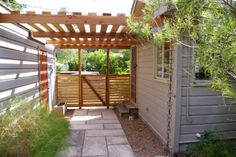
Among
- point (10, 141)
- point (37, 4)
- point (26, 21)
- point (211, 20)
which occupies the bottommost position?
point (10, 141)

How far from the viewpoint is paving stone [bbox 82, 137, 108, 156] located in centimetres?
412

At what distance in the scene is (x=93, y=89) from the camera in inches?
337

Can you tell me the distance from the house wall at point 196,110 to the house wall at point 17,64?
2863 millimetres

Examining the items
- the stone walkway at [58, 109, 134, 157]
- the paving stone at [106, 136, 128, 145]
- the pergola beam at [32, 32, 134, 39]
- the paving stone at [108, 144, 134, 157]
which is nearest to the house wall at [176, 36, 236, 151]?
the paving stone at [108, 144, 134, 157]

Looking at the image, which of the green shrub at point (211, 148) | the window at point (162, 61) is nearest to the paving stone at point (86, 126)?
the window at point (162, 61)

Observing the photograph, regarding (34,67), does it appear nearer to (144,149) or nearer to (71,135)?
(71,135)

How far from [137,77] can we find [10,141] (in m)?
5.02

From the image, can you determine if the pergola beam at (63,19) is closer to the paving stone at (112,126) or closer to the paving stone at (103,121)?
the paving stone at (112,126)

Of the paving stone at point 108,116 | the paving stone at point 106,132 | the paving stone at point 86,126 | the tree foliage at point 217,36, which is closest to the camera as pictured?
the tree foliage at point 217,36

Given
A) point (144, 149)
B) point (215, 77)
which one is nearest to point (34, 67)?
point (144, 149)

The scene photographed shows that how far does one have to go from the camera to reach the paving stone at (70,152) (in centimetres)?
394

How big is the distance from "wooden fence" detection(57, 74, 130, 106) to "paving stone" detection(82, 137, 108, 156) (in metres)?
3.70

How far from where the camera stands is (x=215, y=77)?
1948mm

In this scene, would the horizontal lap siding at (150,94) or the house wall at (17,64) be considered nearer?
the house wall at (17,64)
